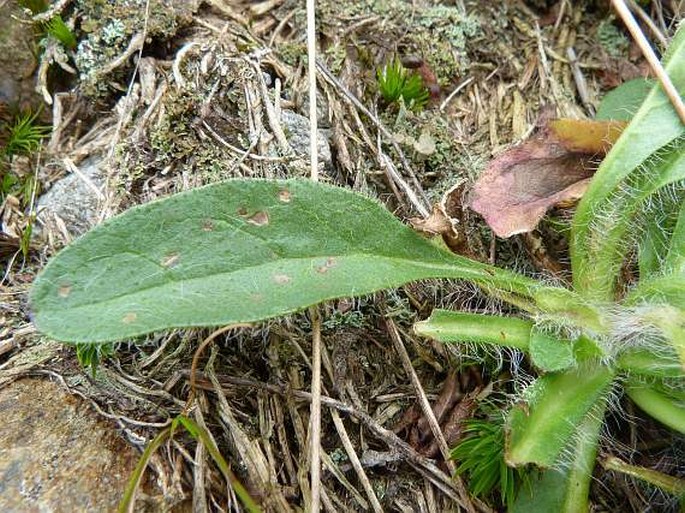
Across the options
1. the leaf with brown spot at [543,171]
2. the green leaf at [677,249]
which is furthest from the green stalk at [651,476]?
the leaf with brown spot at [543,171]

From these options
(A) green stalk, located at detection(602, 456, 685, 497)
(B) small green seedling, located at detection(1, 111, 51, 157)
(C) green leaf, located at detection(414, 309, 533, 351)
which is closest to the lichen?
(B) small green seedling, located at detection(1, 111, 51, 157)

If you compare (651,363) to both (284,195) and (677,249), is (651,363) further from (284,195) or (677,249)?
(284,195)

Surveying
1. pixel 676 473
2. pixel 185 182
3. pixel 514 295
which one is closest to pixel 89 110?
pixel 185 182

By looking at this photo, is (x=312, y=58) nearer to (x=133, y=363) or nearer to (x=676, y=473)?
(x=133, y=363)

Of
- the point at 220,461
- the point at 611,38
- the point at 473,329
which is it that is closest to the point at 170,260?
the point at 220,461

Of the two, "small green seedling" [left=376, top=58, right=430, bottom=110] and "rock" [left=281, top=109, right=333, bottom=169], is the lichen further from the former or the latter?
"small green seedling" [left=376, top=58, right=430, bottom=110]
